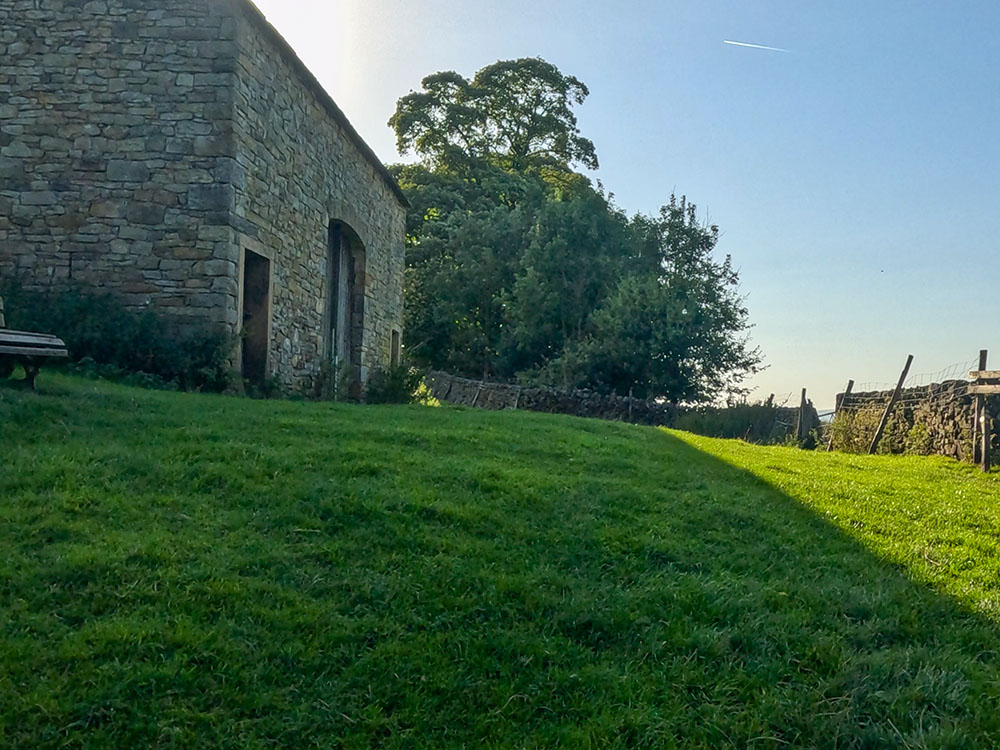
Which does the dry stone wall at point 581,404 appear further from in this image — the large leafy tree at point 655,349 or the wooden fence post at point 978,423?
the wooden fence post at point 978,423

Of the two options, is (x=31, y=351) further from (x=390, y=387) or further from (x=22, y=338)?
(x=390, y=387)

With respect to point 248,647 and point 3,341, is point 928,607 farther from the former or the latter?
point 3,341

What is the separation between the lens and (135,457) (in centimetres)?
549

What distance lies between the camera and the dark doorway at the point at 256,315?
11.0m

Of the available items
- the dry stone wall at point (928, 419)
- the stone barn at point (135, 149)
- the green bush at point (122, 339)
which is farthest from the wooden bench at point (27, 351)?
the dry stone wall at point (928, 419)

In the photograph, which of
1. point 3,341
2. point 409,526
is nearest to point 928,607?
point 409,526

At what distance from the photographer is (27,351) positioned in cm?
701

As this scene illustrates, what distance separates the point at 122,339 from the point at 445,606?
23.6ft

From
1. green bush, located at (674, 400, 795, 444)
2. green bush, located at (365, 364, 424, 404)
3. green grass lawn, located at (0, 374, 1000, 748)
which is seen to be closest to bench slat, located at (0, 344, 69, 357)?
green grass lawn, located at (0, 374, 1000, 748)

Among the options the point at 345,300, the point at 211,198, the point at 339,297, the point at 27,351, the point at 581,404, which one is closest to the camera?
the point at 27,351

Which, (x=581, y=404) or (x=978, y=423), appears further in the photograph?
(x=581, y=404)

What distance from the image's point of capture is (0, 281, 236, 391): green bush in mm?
9414

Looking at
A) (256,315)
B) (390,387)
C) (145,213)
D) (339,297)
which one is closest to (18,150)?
(145,213)

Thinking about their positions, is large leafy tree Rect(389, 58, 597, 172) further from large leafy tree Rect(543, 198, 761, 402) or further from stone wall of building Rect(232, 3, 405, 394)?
stone wall of building Rect(232, 3, 405, 394)
